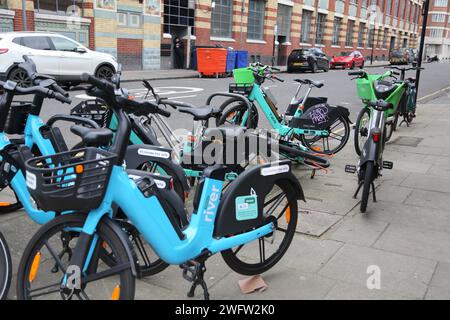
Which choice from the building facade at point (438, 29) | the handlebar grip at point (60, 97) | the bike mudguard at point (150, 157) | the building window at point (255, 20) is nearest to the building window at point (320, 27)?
the building window at point (255, 20)

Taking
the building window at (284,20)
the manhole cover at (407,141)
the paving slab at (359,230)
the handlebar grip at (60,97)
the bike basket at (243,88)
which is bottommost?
the paving slab at (359,230)

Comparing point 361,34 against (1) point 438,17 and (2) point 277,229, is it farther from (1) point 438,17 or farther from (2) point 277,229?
(2) point 277,229

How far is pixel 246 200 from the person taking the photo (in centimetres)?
301

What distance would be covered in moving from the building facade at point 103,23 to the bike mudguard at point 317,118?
46.2ft

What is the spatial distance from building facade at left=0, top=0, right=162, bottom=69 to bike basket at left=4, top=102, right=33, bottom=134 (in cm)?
1496

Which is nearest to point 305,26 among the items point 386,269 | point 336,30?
point 336,30

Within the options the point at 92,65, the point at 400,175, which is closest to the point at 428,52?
the point at 92,65

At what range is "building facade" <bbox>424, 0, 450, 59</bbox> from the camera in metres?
83.8

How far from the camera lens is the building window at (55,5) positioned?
17.9 meters

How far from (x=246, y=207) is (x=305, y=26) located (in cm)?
3634

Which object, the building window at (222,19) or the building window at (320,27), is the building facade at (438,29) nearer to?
the building window at (320,27)

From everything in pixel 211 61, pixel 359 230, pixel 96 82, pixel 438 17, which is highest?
pixel 438 17

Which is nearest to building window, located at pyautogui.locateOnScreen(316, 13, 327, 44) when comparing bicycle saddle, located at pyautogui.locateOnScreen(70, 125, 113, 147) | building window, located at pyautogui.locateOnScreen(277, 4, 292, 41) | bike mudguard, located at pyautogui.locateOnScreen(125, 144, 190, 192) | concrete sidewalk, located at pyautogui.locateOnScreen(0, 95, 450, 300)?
building window, located at pyautogui.locateOnScreen(277, 4, 292, 41)
